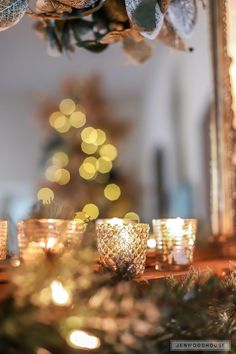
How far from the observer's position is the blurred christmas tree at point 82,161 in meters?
3.09

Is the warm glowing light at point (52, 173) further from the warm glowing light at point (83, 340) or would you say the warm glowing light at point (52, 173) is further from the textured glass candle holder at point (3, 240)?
the warm glowing light at point (83, 340)

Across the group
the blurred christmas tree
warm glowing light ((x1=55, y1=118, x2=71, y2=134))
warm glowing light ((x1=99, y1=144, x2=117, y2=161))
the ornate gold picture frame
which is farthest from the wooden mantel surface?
warm glowing light ((x1=55, y1=118, x2=71, y2=134))

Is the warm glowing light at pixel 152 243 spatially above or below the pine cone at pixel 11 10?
below

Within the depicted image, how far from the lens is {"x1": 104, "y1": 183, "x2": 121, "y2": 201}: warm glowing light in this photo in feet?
10.3

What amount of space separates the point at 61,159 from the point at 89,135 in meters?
0.23

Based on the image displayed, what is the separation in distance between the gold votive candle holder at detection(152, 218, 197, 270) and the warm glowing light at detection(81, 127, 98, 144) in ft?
8.13

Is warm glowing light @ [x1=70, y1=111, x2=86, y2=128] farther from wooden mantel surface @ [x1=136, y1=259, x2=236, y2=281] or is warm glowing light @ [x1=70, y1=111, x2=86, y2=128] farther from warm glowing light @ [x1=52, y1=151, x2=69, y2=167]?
wooden mantel surface @ [x1=136, y1=259, x2=236, y2=281]

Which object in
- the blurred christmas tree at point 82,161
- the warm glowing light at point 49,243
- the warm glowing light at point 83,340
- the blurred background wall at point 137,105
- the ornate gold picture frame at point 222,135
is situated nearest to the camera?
the warm glowing light at point 83,340

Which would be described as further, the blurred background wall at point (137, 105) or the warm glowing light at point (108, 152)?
the warm glowing light at point (108, 152)

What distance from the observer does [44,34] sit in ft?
2.75

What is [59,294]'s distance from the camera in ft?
1.54

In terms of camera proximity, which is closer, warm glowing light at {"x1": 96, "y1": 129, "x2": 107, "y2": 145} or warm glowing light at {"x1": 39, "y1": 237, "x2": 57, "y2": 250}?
warm glowing light at {"x1": 39, "y1": 237, "x2": 57, "y2": 250}

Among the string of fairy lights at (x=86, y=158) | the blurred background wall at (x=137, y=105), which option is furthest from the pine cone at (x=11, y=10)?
the string of fairy lights at (x=86, y=158)

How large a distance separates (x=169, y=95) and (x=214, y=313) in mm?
3315
